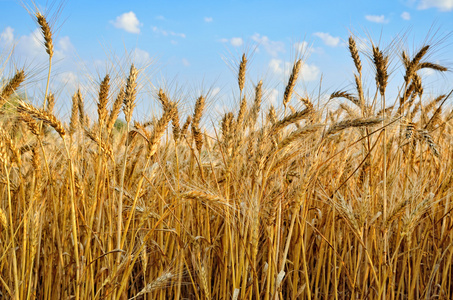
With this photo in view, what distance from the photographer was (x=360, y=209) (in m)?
1.69

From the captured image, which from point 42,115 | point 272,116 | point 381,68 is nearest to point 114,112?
point 42,115

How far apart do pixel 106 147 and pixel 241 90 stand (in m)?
1.30

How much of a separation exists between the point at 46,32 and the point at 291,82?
1.40 m

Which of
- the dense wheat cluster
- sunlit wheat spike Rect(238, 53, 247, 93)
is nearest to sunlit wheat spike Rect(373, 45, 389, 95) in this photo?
the dense wheat cluster

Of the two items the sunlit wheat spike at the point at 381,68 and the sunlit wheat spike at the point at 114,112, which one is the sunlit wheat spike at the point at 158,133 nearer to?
the sunlit wheat spike at the point at 114,112

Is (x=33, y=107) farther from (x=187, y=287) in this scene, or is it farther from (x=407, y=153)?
(x=407, y=153)

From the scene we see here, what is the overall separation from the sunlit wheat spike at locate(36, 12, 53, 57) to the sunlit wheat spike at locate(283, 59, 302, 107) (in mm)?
1312

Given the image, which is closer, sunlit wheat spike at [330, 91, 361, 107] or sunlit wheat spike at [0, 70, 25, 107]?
sunlit wheat spike at [0, 70, 25, 107]

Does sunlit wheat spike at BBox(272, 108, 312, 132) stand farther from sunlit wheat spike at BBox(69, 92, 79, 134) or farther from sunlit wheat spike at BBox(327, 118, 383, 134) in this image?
sunlit wheat spike at BBox(69, 92, 79, 134)

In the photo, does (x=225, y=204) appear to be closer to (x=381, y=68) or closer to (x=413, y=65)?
(x=381, y=68)

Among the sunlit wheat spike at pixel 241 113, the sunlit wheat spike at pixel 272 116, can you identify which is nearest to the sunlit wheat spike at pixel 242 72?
the sunlit wheat spike at pixel 272 116

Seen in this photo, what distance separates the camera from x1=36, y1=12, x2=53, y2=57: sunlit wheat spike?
195 centimetres

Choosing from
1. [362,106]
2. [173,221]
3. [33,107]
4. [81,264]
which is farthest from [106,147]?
[362,106]

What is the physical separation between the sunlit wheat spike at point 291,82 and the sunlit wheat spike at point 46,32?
131cm
